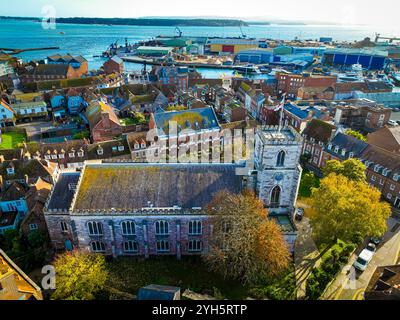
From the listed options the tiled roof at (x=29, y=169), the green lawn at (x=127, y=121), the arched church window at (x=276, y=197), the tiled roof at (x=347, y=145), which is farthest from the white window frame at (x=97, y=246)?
the green lawn at (x=127, y=121)

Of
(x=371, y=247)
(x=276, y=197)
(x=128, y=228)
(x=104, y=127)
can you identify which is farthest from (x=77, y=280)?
(x=104, y=127)

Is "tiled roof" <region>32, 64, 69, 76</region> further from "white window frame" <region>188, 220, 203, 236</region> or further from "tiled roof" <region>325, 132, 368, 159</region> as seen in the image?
"white window frame" <region>188, 220, 203, 236</region>

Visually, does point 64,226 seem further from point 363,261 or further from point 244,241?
point 363,261

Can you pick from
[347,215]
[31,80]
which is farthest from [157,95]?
[347,215]

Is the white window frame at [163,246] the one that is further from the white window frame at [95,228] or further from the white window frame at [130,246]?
the white window frame at [95,228]

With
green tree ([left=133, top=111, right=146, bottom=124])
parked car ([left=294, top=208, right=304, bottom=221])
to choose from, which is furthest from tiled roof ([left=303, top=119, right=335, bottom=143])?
green tree ([left=133, top=111, right=146, bottom=124])

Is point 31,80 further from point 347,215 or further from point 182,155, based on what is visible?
point 347,215
